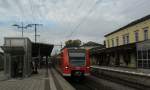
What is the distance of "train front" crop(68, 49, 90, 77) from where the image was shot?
2622 centimetres

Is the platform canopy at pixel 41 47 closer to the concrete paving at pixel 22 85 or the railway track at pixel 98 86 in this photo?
the railway track at pixel 98 86

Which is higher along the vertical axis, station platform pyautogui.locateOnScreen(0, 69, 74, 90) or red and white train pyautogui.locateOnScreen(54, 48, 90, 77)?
red and white train pyautogui.locateOnScreen(54, 48, 90, 77)

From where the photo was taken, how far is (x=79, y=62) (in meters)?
26.6

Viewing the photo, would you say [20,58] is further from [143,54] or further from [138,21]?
[138,21]

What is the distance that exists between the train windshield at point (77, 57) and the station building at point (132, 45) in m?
9.92

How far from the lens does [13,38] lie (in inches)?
1107

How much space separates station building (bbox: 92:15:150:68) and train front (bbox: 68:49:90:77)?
974 cm

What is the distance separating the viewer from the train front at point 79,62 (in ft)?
86.0

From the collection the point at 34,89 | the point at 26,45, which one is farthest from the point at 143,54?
the point at 34,89

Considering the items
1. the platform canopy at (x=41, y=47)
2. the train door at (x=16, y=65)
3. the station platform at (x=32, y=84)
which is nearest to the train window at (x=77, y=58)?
the station platform at (x=32, y=84)

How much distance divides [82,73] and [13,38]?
708cm

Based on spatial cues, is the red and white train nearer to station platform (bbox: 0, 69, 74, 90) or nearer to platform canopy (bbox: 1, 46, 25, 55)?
station platform (bbox: 0, 69, 74, 90)

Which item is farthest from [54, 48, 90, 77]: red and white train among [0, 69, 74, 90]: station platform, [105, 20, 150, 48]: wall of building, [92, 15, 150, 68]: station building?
[105, 20, 150, 48]: wall of building

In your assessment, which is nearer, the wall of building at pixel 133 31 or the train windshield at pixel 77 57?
the train windshield at pixel 77 57
